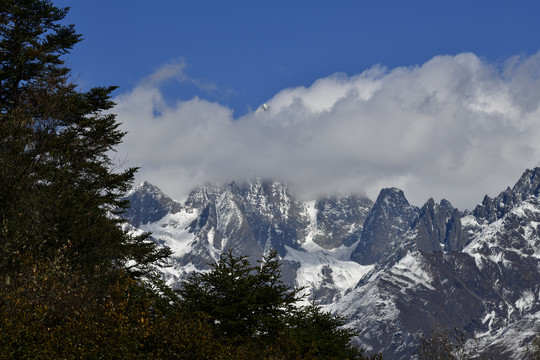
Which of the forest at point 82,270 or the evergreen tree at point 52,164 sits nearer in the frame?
the forest at point 82,270

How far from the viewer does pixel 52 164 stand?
28.6 meters

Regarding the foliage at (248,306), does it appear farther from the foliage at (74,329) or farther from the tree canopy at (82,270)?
the foliage at (74,329)

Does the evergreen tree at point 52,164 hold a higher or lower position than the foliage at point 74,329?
higher

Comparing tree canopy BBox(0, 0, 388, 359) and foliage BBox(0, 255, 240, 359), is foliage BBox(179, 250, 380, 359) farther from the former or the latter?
foliage BBox(0, 255, 240, 359)

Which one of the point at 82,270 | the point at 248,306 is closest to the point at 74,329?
the point at 82,270

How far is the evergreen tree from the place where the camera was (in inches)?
988

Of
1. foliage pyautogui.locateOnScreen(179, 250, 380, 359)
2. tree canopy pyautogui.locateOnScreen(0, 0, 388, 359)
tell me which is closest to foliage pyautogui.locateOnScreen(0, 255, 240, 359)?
tree canopy pyautogui.locateOnScreen(0, 0, 388, 359)

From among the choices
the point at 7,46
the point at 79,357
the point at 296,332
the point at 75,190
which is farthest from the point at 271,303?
the point at 7,46

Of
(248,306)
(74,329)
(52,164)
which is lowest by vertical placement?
(74,329)

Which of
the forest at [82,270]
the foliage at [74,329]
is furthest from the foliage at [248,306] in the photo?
the foliage at [74,329]

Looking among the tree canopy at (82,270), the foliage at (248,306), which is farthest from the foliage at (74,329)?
the foliage at (248,306)

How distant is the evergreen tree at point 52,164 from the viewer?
25094mm

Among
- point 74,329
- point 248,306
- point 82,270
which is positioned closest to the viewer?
point 74,329

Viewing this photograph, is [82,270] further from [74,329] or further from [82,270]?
[74,329]
